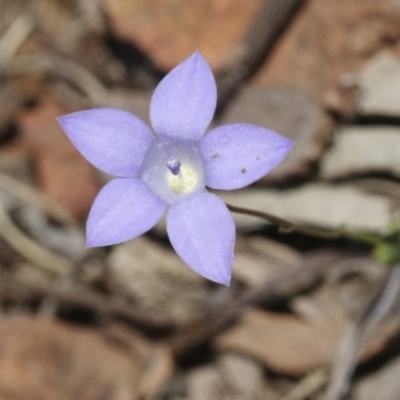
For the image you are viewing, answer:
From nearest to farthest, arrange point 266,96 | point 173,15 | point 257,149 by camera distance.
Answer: point 257,149, point 266,96, point 173,15

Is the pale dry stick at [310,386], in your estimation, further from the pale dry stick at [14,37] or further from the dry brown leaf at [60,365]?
the pale dry stick at [14,37]

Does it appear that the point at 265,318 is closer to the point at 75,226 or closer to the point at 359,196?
the point at 359,196

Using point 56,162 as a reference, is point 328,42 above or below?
above

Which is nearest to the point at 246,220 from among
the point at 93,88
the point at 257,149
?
the point at 93,88

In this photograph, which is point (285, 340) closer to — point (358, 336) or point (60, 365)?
point (358, 336)

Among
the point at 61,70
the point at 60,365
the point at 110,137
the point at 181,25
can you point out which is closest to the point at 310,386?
the point at 60,365

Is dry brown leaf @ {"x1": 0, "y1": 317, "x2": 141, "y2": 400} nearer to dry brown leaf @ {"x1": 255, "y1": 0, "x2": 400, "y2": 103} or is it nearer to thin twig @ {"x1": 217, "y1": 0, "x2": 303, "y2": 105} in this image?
thin twig @ {"x1": 217, "y1": 0, "x2": 303, "y2": 105}
